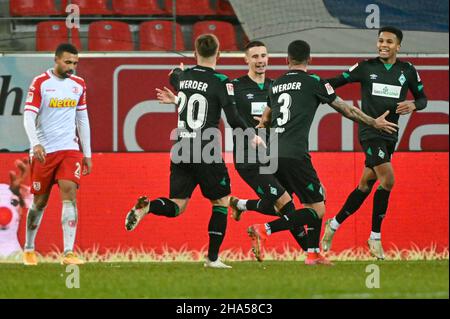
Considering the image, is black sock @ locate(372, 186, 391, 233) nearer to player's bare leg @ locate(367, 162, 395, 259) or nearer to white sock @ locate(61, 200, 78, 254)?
player's bare leg @ locate(367, 162, 395, 259)

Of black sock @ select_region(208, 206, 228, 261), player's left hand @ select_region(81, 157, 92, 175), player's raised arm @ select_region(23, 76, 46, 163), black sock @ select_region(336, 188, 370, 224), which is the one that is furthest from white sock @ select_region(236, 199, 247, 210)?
player's raised arm @ select_region(23, 76, 46, 163)

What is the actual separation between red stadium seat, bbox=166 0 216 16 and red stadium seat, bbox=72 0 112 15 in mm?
761

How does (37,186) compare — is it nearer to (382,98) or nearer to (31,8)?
(382,98)

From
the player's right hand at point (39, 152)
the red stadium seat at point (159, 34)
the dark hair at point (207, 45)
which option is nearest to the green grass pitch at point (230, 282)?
the player's right hand at point (39, 152)

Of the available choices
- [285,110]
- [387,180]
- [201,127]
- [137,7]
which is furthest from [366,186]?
[137,7]

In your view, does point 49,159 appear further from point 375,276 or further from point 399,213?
point 399,213

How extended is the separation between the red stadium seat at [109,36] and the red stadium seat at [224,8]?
1.12 metres

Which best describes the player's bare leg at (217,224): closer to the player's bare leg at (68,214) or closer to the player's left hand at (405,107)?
the player's bare leg at (68,214)

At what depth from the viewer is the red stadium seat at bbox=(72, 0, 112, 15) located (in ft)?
42.9

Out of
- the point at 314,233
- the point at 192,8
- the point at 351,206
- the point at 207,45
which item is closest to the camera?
the point at 207,45

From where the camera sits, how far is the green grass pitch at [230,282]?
7484mm

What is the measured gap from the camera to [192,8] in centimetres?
1322

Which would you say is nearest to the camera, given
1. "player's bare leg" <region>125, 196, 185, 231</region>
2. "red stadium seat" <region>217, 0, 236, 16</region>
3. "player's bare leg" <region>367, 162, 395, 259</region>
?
"player's bare leg" <region>125, 196, 185, 231</region>

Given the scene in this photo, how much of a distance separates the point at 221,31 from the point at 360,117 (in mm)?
3481
